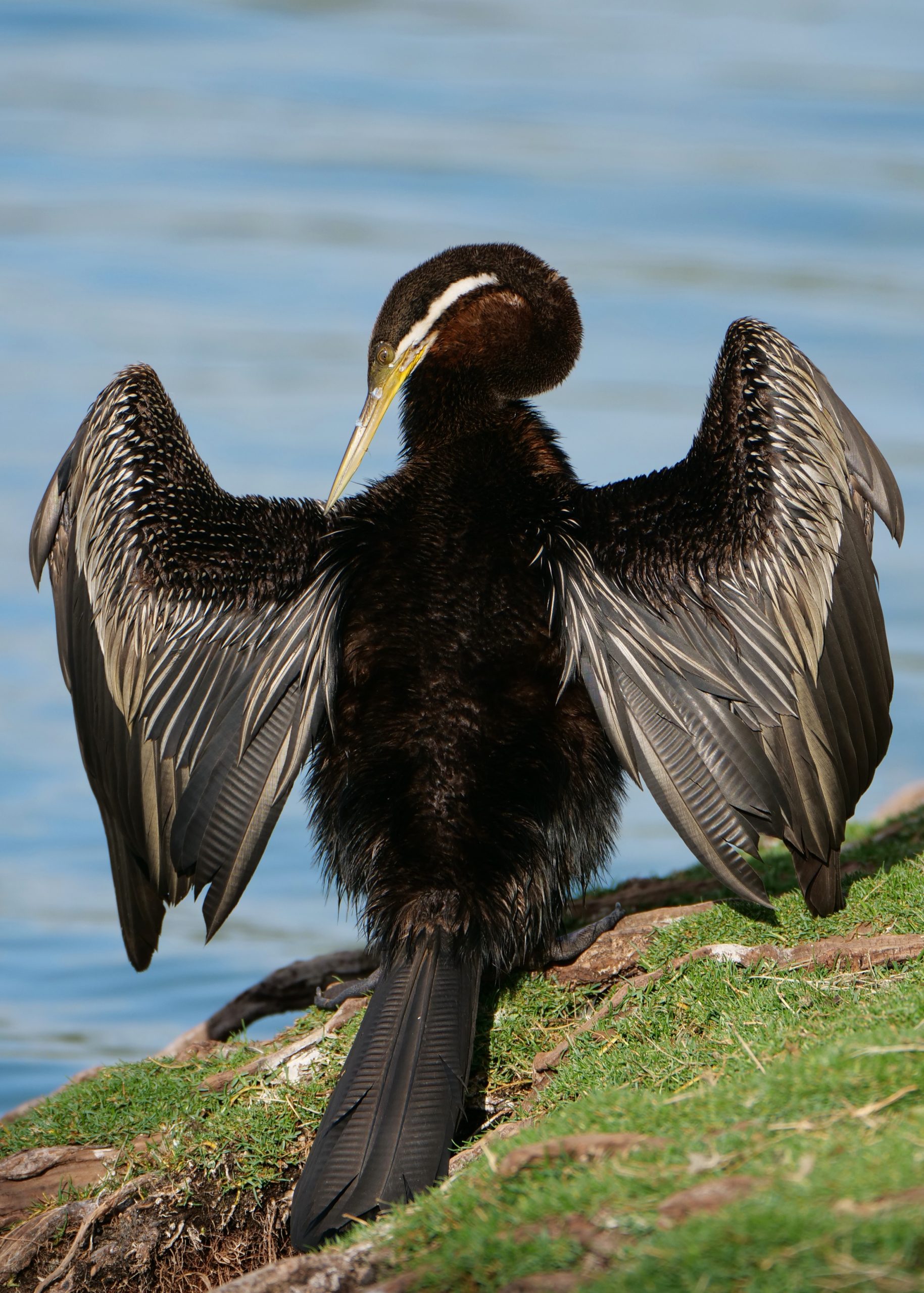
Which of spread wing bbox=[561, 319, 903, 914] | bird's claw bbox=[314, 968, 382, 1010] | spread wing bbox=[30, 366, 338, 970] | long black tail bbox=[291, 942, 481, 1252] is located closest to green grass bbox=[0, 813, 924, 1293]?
bird's claw bbox=[314, 968, 382, 1010]

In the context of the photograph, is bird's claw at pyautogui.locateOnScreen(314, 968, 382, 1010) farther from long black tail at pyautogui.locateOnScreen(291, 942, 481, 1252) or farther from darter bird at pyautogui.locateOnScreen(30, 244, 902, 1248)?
long black tail at pyautogui.locateOnScreen(291, 942, 481, 1252)

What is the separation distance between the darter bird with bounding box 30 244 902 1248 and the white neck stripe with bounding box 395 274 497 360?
1.68ft

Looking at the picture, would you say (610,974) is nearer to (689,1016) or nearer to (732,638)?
(689,1016)

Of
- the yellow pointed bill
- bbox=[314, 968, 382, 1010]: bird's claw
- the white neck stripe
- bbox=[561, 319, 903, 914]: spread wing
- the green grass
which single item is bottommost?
the green grass

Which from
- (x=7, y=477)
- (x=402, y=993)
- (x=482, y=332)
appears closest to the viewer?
(x=402, y=993)

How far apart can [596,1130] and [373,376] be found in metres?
2.73

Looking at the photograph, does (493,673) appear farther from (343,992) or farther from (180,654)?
(343,992)

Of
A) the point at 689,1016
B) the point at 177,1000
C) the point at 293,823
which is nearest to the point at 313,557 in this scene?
the point at 689,1016

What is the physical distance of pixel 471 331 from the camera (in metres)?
4.52

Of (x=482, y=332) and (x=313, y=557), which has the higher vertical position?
(x=482, y=332)

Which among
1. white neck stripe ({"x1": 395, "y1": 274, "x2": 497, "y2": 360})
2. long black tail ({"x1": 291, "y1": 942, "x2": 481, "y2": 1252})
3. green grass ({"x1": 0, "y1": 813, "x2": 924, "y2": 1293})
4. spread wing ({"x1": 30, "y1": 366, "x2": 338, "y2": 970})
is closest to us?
green grass ({"x1": 0, "y1": 813, "x2": 924, "y2": 1293})

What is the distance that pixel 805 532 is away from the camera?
3900mm

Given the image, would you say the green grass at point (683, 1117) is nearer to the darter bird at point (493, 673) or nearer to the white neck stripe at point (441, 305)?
the darter bird at point (493, 673)

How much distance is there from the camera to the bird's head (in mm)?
4508
